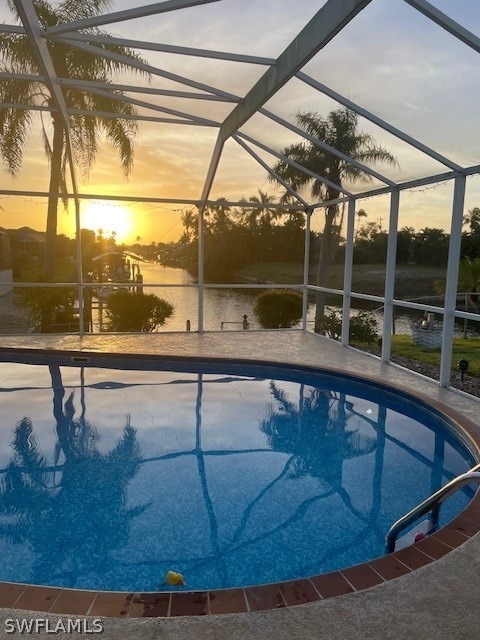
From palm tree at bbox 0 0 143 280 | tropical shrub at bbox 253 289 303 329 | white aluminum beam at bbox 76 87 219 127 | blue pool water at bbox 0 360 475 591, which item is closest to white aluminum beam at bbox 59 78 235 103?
white aluminum beam at bbox 76 87 219 127

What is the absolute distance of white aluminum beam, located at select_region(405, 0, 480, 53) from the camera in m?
3.53

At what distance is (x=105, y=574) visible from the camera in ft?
11.2

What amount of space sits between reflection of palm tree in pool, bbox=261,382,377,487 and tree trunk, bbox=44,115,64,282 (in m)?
8.29

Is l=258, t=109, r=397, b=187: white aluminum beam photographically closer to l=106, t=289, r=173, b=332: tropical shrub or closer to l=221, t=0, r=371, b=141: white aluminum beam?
l=221, t=0, r=371, b=141: white aluminum beam

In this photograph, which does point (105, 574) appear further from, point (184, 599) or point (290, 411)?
point (290, 411)

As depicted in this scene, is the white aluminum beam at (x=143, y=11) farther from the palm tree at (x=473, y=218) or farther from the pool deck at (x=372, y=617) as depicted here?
the palm tree at (x=473, y=218)

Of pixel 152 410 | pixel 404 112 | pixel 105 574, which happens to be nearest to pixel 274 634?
pixel 105 574

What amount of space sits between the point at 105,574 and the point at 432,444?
3.93 meters

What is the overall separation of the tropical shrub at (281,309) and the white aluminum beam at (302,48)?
8.56 metres

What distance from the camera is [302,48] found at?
475 cm

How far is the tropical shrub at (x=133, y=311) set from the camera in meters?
13.4

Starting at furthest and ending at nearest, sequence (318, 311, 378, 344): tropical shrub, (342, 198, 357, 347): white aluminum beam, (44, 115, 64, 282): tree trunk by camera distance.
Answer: (318, 311, 378, 344): tropical shrub, (44, 115, 64, 282): tree trunk, (342, 198, 357, 347): white aluminum beam

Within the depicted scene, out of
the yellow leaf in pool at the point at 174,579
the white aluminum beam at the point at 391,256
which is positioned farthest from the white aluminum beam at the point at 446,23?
the yellow leaf in pool at the point at 174,579

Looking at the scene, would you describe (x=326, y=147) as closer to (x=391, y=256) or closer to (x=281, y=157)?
(x=281, y=157)
